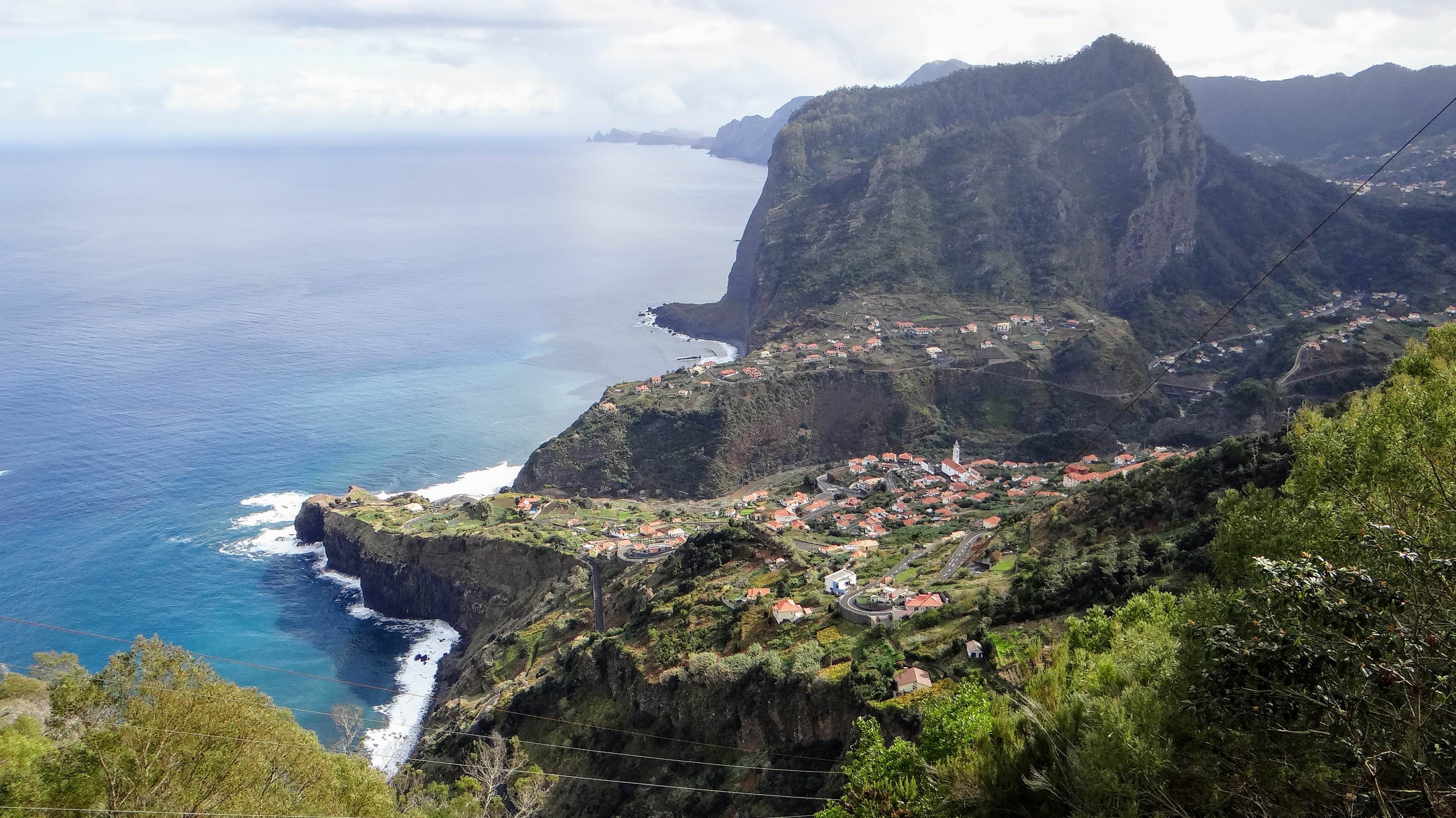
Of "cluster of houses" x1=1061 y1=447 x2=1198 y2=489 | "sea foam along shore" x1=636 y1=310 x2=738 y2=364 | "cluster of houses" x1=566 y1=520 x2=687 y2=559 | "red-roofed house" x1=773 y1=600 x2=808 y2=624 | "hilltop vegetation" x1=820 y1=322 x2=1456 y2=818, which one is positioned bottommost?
"cluster of houses" x1=566 y1=520 x2=687 y2=559

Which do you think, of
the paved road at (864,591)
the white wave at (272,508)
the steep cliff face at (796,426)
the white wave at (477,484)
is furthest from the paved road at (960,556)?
the white wave at (272,508)

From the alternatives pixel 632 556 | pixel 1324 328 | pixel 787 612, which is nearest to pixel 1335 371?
pixel 1324 328

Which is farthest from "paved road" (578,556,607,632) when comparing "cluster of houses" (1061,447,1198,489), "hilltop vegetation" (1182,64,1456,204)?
"hilltop vegetation" (1182,64,1456,204)

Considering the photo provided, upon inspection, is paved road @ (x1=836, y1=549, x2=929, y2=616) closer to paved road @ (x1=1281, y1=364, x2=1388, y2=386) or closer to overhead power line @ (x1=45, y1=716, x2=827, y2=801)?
overhead power line @ (x1=45, y1=716, x2=827, y2=801)

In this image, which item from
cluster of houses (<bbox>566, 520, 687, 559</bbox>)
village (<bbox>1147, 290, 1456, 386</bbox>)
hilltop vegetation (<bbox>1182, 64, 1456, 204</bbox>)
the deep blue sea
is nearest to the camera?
cluster of houses (<bbox>566, 520, 687, 559</bbox>)

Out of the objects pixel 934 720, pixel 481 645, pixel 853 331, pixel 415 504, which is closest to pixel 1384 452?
pixel 934 720

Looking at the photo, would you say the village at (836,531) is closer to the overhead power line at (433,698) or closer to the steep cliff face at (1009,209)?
the overhead power line at (433,698)
